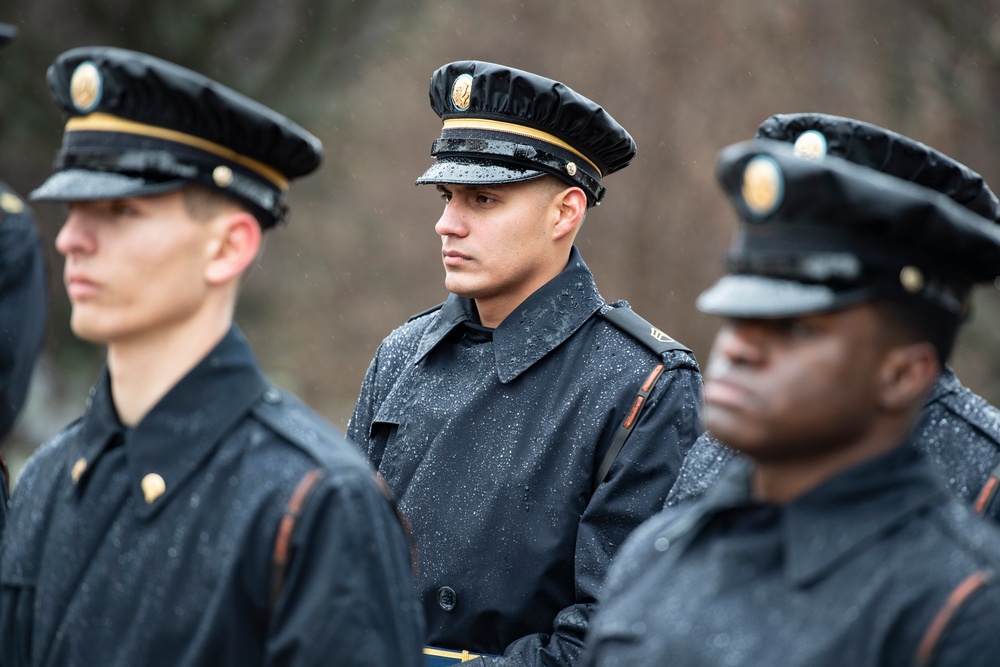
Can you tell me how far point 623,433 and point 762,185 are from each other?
1674mm

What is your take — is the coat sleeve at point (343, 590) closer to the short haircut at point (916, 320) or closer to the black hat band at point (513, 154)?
the short haircut at point (916, 320)

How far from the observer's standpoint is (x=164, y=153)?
9.80 feet

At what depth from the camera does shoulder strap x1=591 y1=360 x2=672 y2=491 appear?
13.7 feet

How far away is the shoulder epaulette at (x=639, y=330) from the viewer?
14.6 feet

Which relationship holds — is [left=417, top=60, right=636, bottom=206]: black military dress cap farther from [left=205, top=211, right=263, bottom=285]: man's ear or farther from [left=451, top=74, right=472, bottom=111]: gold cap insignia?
[left=205, top=211, right=263, bottom=285]: man's ear

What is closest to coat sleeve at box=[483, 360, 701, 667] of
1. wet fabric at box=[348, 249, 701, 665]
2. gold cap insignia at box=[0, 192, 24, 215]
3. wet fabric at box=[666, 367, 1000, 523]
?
wet fabric at box=[348, 249, 701, 665]

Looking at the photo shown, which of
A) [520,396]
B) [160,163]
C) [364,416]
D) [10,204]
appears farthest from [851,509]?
[10,204]

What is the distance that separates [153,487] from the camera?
288 cm

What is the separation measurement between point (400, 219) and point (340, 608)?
17.0 m

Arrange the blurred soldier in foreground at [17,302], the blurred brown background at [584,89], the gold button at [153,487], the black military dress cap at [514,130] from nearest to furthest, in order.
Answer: the gold button at [153,487] → the black military dress cap at [514,130] → the blurred soldier in foreground at [17,302] → the blurred brown background at [584,89]

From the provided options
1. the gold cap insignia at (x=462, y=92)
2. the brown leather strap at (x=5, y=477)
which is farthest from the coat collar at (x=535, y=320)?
the brown leather strap at (x=5, y=477)

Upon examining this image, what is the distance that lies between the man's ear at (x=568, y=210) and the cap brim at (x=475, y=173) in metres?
0.12

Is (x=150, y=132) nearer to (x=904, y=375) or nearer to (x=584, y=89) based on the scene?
(x=904, y=375)

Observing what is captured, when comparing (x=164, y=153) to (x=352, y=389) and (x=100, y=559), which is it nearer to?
(x=100, y=559)
